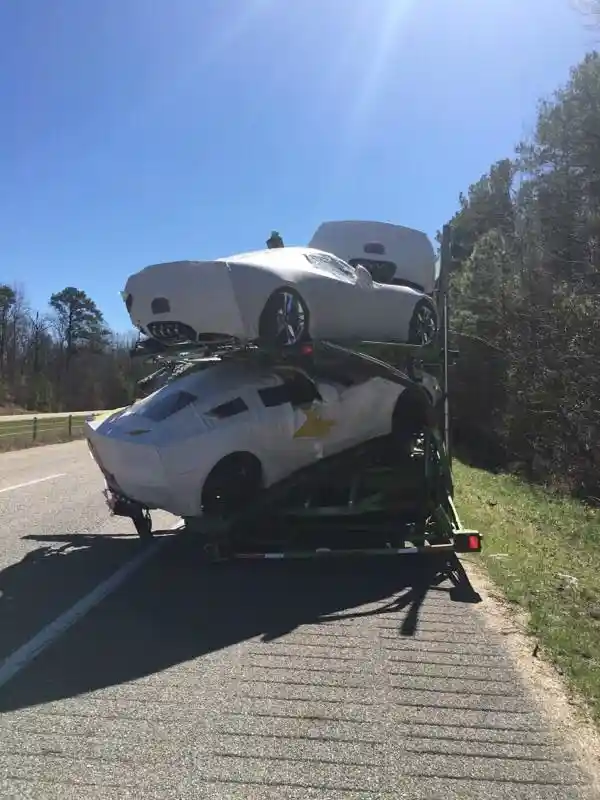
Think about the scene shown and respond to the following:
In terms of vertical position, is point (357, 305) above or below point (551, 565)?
above

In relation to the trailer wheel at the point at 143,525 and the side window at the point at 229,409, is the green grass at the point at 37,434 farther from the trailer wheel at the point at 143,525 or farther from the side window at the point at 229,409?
the side window at the point at 229,409

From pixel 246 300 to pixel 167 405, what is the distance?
1331 mm

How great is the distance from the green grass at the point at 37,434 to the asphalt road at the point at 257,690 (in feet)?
65.6

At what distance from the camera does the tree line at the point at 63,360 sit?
67812mm

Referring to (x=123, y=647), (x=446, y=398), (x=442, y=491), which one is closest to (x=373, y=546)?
(x=442, y=491)

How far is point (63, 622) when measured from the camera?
575 cm

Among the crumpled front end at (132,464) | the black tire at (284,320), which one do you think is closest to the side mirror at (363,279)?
the black tire at (284,320)

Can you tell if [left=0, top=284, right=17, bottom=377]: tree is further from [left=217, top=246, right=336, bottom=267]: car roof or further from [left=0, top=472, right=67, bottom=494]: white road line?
[left=217, top=246, right=336, bottom=267]: car roof

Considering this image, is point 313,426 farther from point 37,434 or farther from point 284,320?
point 37,434

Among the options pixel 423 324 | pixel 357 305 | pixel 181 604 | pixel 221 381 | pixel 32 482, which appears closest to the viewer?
pixel 181 604

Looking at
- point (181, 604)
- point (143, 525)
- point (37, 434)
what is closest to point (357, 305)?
point (143, 525)

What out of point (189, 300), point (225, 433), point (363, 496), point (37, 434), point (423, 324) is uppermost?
point (423, 324)

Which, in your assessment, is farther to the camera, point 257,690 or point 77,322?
point 77,322

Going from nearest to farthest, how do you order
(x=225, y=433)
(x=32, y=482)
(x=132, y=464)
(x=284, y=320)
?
(x=132, y=464) → (x=225, y=433) → (x=284, y=320) → (x=32, y=482)
